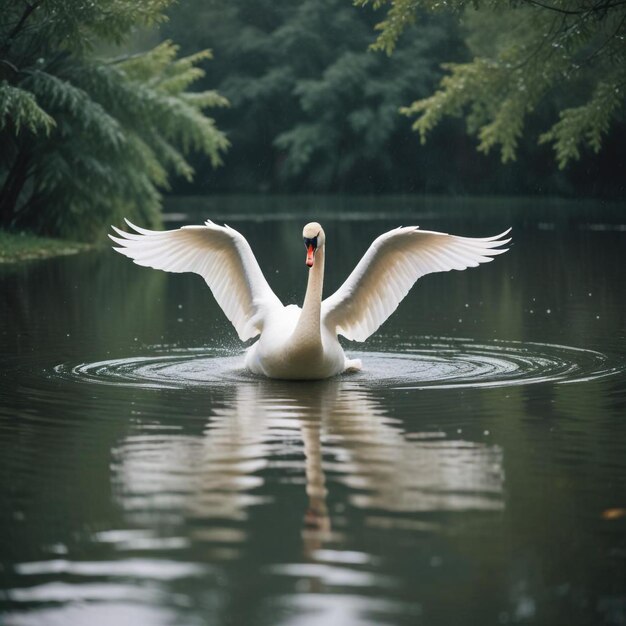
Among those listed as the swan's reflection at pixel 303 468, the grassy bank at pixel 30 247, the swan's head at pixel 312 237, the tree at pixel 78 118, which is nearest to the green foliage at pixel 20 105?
the tree at pixel 78 118

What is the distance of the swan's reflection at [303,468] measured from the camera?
6.00 meters

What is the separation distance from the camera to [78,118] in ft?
82.5

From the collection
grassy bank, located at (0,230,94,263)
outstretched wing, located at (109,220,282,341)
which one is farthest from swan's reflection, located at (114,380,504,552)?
grassy bank, located at (0,230,94,263)

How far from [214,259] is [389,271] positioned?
1.37 metres

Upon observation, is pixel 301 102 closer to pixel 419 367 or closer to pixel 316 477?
pixel 419 367

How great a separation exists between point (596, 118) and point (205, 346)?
1654 centimetres

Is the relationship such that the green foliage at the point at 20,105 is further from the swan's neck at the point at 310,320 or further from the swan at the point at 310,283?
the swan's neck at the point at 310,320

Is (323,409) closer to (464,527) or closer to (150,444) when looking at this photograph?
(150,444)

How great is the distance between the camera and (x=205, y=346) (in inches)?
484

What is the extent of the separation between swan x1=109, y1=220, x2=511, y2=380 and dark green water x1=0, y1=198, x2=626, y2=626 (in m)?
0.24

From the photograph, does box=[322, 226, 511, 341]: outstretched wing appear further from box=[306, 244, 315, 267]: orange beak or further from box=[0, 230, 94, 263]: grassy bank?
box=[0, 230, 94, 263]: grassy bank

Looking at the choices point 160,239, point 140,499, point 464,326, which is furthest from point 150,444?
point 464,326

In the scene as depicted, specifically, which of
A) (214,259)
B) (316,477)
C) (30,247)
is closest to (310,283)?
(214,259)

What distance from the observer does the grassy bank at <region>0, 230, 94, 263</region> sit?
23.6 metres
